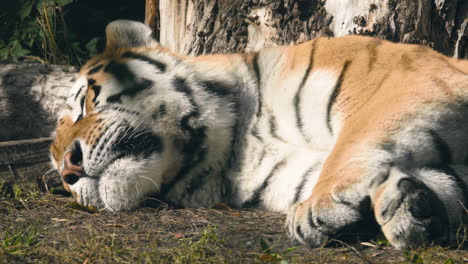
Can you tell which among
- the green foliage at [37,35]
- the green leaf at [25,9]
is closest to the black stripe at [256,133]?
the green foliage at [37,35]

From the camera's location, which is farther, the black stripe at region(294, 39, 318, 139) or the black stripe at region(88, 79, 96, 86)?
the black stripe at region(88, 79, 96, 86)

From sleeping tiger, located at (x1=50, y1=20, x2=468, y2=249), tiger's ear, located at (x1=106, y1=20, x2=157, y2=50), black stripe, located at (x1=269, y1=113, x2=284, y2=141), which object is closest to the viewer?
→ sleeping tiger, located at (x1=50, y1=20, x2=468, y2=249)

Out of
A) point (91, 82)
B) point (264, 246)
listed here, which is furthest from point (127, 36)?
point (264, 246)

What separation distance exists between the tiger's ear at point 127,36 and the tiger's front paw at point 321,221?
4.98ft

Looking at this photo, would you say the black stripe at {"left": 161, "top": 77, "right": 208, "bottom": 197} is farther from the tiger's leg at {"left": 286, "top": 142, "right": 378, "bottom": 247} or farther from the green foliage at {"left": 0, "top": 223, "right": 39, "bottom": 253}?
the tiger's leg at {"left": 286, "top": 142, "right": 378, "bottom": 247}

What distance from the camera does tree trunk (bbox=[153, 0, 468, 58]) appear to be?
10.9 ft

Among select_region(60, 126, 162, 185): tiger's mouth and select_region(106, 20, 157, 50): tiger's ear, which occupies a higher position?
select_region(106, 20, 157, 50): tiger's ear

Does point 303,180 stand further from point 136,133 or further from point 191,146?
point 136,133

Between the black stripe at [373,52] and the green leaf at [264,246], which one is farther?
the black stripe at [373,52]

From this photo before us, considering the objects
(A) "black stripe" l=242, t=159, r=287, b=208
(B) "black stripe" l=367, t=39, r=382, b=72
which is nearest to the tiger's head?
(A) "black stripe" l=242, t=159, r=287, b=208

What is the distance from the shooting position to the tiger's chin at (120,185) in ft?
8.83

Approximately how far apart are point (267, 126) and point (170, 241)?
80 centimetres

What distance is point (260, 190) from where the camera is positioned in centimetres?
283

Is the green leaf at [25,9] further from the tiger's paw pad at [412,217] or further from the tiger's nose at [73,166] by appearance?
the tiger's paw pad at [412,217]
